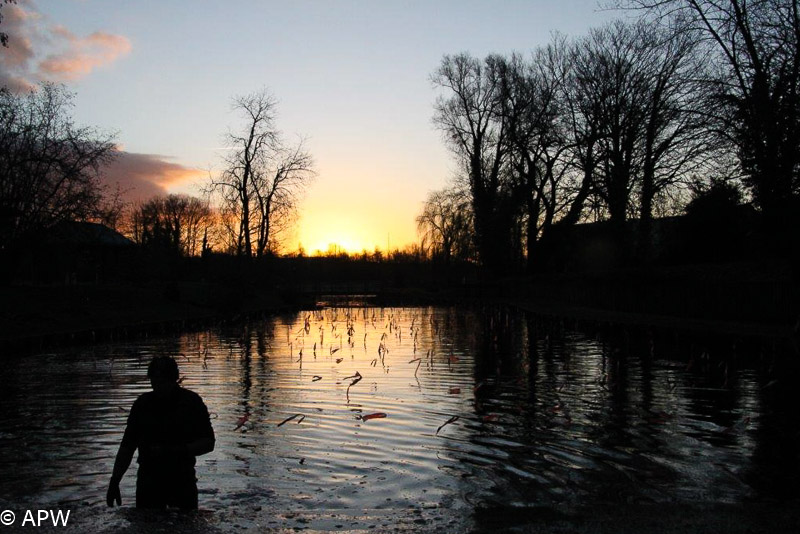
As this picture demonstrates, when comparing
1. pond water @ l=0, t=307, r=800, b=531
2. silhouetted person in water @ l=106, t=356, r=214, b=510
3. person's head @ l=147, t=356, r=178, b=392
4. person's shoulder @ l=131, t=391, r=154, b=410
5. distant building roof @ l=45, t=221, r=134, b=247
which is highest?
distant building roof @ l=45, t=221, r=134, b=247

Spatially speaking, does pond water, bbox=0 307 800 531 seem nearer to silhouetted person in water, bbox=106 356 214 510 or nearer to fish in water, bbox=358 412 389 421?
fish in water, bbox=358 412 389 421

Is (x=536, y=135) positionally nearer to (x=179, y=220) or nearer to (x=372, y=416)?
(x=372, y=416)

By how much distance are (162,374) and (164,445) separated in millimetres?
571

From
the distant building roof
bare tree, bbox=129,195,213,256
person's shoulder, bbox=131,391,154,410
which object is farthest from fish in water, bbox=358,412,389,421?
bare tree, bbox=129,195,213,256

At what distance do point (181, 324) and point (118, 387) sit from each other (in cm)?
2119

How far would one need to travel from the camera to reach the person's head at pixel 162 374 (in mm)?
5699

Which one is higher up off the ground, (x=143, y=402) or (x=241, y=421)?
(x=143, y=402)

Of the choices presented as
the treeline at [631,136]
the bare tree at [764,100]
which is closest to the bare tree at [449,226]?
the treeline at [631,136]

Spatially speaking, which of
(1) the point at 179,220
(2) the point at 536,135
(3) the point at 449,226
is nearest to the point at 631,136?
(2) the point at 536,135

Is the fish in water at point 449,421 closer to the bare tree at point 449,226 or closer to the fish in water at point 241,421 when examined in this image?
the fish in water at point 241,421
